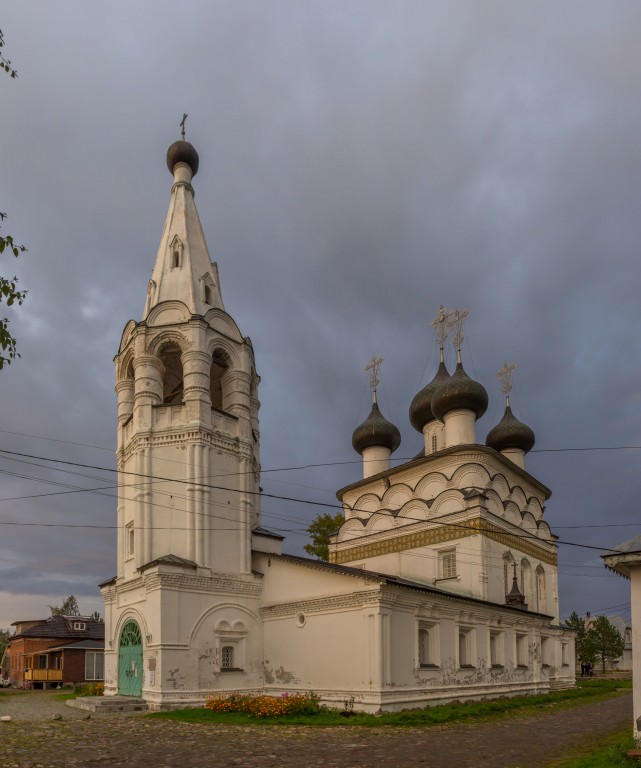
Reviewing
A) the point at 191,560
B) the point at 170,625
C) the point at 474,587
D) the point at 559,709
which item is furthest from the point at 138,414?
the point at 559,709

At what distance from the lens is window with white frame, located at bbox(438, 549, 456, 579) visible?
24125mm

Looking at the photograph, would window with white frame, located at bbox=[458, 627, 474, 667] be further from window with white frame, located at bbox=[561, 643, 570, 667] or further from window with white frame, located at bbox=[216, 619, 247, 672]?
window with white frame, located at bbox=[561, 643, 570, 667]

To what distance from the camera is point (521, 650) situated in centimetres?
2366

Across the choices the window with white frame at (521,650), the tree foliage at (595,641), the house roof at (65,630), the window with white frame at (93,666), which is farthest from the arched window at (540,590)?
the tree foliage at (595,641)

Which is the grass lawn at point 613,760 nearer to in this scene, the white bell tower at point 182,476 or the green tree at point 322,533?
the white bell tower at point 182,476

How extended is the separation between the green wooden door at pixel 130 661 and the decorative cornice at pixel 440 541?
11.0 m

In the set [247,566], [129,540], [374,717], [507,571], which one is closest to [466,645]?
[507,571]

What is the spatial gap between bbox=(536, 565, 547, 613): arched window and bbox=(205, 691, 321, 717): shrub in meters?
14.7

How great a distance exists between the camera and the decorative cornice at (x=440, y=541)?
2388 cm

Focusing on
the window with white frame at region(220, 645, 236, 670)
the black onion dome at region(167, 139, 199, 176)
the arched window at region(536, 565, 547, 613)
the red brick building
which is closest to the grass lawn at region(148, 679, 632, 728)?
the window with white frame at region(220, 645, 236, 670)

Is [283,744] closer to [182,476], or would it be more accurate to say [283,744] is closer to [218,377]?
[182,476]

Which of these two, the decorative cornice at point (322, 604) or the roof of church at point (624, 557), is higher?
the roof of church at point (624, 557)

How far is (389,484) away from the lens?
Result: 2788 cm

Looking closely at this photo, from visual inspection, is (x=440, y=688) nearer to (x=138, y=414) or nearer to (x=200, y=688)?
(x=200, y=688)
